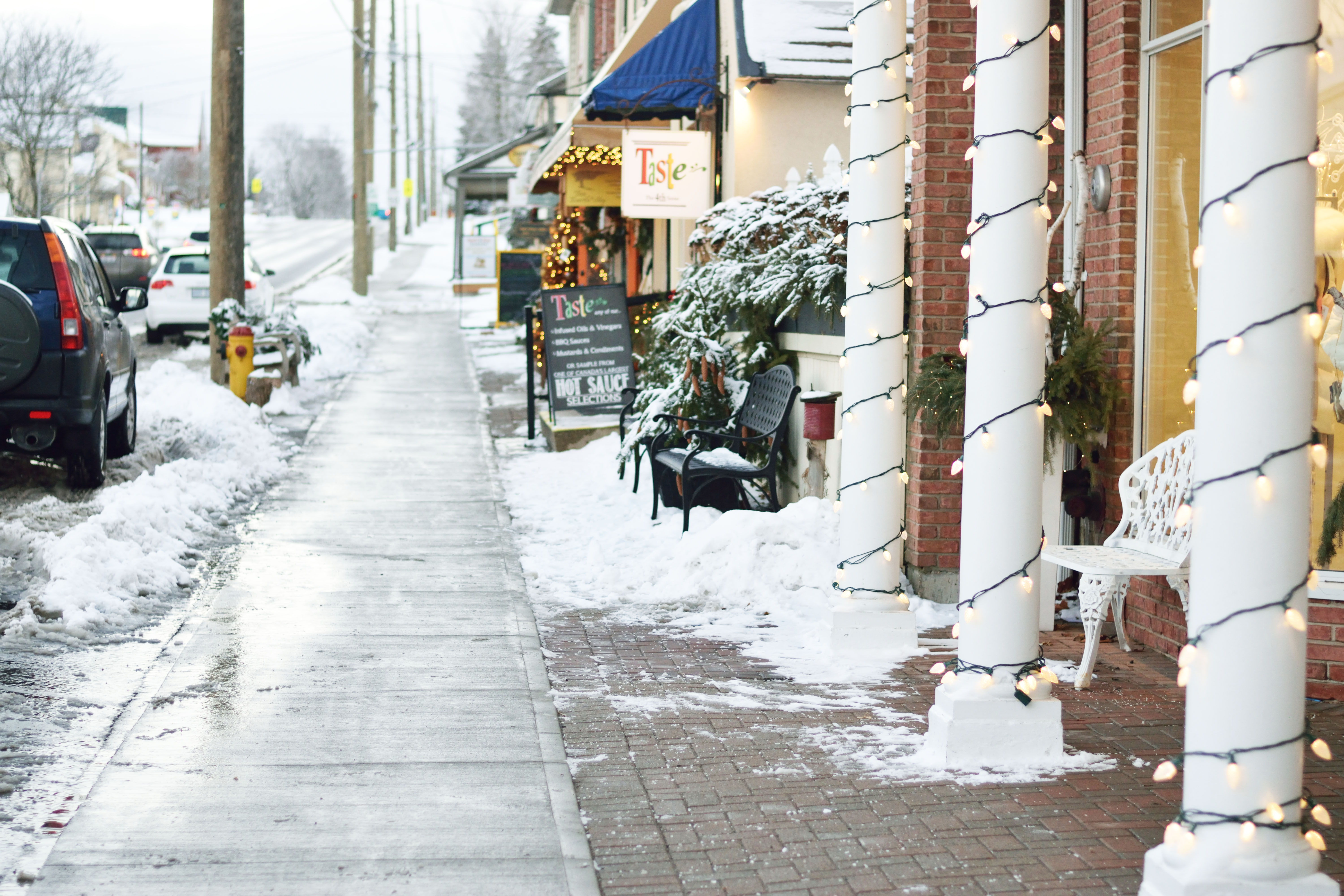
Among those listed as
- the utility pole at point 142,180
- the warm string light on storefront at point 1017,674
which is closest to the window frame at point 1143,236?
the warm string light on storefront at point 1017,674

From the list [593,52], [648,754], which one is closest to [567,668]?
[648,754]

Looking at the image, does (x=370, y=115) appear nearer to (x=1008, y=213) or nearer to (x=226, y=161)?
(x=226, y=161)

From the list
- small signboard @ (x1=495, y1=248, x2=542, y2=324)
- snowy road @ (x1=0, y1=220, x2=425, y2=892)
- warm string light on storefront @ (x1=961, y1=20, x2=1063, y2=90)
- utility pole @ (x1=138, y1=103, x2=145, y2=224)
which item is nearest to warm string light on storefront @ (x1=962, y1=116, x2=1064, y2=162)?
warm string light on storefront @ (x1=961, y1=20, x2=1063, y2=90)

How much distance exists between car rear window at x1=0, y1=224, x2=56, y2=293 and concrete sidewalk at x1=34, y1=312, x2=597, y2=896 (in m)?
2.31

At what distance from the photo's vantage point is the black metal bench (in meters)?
8.69

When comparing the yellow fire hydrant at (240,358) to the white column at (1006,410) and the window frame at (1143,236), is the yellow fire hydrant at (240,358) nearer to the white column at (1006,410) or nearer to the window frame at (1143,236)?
the window frame at (1143,236)

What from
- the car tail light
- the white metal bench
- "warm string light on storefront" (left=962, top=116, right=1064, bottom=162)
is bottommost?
the white metal bench

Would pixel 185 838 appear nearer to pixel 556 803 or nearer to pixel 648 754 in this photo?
pixel 556 803

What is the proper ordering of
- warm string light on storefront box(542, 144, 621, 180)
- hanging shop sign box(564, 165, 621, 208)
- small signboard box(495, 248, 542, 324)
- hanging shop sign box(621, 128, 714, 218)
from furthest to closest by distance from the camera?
small signboard box(495, 248, 542, 324), hanging shop sign box(564, 165, 621, 208), warm string light on storefront box(542, 144, 621, 180), hanging shop sign box(621, 128, 714, 218)

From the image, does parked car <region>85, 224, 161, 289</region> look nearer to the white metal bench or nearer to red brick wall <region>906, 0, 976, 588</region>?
red brick wall <region>906, 0, 976, 588</region>

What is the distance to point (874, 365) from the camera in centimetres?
641

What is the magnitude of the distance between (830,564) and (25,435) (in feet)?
18.4

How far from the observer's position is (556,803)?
173 inches

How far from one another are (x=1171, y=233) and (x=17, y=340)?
23.4 ft
